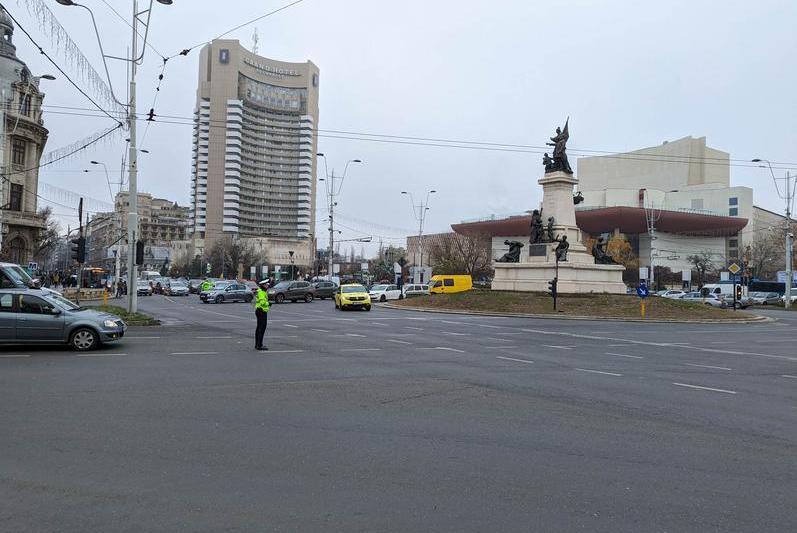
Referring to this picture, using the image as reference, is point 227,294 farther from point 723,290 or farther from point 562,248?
point 723,290

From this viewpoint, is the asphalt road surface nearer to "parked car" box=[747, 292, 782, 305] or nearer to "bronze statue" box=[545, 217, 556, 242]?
"bronze statue" box=[545, 217, 556, 242]

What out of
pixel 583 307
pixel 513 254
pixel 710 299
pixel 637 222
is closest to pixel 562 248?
pixel 513 254

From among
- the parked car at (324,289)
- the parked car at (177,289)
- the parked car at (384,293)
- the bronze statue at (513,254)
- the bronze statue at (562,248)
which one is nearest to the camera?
the bronze statue at (562,248)

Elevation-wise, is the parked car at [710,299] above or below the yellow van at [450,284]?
below

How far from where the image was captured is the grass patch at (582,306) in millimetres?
32250

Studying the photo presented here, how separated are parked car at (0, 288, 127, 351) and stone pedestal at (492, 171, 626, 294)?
29.3 meters

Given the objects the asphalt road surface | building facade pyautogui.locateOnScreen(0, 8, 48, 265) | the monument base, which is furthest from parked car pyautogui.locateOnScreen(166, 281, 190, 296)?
the asphalt road surface

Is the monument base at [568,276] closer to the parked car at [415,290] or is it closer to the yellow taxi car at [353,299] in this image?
the yellow taxi car at [353,299]

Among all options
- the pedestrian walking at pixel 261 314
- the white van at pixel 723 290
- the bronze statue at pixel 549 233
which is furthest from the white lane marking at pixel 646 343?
the white van at pixel 723 290

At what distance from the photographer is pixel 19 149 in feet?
201

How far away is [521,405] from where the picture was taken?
27.5 ft

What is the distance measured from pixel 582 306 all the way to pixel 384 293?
20452 mm

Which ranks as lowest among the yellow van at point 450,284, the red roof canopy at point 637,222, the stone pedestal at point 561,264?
the yellow van at point 450,284

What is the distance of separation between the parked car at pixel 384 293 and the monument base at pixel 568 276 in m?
11.6
